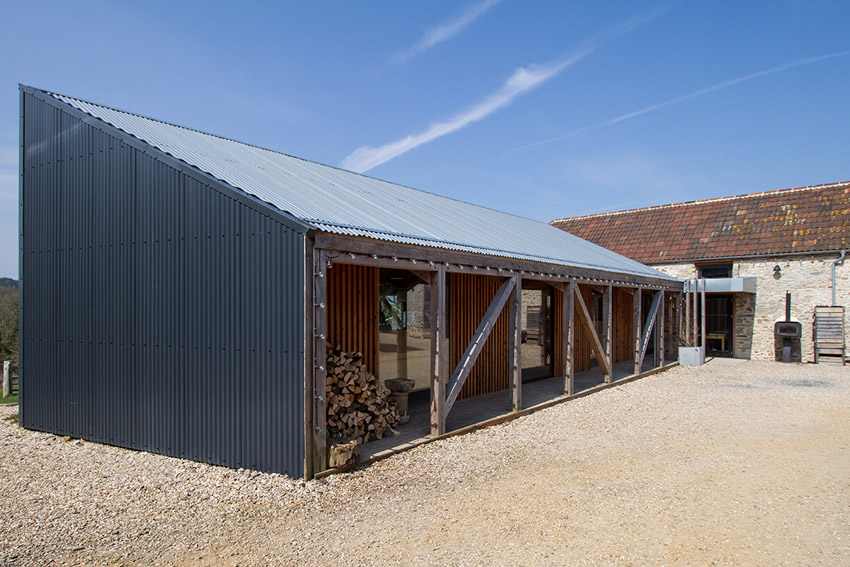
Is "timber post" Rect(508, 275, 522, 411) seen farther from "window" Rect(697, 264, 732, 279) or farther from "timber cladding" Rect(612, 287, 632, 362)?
"window" Rect(697, 264, 732, 279)

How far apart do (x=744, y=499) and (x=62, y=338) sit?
8.16 metres

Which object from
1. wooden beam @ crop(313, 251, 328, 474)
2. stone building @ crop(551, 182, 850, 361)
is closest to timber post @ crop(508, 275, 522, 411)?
wooden beam @ crop(313, 251, 328, 474)

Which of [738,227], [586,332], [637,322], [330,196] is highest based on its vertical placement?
[738,227]

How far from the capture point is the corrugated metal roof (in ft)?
21.0

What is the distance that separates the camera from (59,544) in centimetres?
410

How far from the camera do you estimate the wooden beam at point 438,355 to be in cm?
709

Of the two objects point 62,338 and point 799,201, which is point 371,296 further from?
point 799,201

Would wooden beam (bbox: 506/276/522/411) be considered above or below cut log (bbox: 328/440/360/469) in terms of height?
above

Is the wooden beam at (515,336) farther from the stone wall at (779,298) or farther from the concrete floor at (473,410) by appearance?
the stone wall at (779,298)

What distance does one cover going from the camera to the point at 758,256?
17.6 meters

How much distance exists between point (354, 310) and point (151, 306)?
8.28 feet

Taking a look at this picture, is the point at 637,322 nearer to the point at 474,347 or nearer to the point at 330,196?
the point at 474,347

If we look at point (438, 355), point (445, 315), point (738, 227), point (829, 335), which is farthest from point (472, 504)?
point (738, 227)

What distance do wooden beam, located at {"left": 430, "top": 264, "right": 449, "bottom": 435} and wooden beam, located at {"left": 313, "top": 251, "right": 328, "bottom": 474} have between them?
73.1 inches
